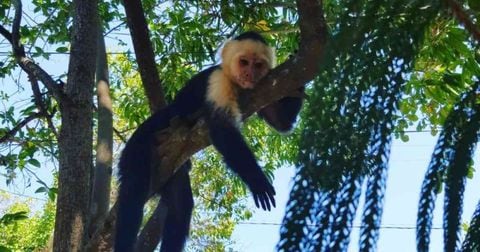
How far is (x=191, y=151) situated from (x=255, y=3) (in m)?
1.39

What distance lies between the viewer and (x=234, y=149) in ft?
9.75

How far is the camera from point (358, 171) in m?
0.46

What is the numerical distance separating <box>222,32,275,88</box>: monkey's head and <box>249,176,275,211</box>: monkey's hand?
0.39m

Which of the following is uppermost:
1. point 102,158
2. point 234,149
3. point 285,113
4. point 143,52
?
point 143,52

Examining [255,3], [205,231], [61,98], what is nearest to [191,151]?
[61,98]

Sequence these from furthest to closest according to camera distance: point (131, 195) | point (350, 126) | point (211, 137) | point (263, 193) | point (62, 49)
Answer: point (62, 49)
point (131, 195)
point (211, 137)
point (263, 193)
point (350, 126)

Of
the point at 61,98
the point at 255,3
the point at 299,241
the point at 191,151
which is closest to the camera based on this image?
the point at 299,241

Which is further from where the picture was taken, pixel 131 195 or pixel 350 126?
pixel 131 195

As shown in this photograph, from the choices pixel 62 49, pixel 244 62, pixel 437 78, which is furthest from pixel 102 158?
pixel 437 78

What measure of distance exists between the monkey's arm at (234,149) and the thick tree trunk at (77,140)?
0.56m

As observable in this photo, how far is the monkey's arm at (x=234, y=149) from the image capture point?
9.25 feet

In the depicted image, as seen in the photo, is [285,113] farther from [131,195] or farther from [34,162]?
[34,162]

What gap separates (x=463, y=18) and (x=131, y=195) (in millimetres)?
2588

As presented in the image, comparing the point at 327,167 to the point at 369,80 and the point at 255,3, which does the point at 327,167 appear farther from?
the point at 255,3
